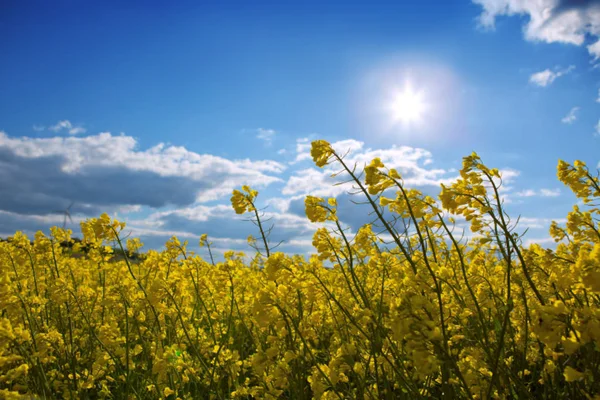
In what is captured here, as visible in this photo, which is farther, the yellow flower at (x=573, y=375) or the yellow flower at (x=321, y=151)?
the yellow flower at (x=321, y=151)

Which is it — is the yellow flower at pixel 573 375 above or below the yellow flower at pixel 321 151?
below

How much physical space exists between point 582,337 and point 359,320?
1.73m

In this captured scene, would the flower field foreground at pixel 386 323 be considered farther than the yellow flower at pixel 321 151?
No

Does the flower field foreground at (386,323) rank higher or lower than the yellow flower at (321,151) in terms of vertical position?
lower

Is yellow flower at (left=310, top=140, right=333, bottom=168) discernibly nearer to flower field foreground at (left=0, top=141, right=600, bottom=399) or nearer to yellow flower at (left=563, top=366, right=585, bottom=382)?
flower field foreground at (left=0, top=141, right=600, bottom=399)

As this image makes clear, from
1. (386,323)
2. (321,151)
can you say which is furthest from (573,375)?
(321,151)

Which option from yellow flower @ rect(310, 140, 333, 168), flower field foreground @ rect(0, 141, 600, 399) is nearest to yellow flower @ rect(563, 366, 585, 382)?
flower field foreground @ rect(0, 141, 600, 399)

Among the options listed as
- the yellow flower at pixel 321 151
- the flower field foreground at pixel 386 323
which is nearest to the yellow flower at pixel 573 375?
the flower field foreground at pixel 386 323

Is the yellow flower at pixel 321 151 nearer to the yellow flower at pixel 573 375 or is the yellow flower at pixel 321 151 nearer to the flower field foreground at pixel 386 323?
the flower field foreground at pixel 386 323

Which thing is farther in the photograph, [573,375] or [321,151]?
[321,151]

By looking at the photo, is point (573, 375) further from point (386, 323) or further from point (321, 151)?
point (321, 151)

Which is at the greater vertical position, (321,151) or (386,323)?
(321,151)

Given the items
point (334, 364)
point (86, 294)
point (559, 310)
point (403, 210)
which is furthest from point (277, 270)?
point (86, 294)

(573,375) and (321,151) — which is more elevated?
(321,151)
